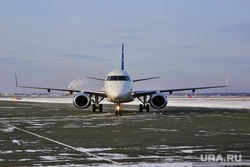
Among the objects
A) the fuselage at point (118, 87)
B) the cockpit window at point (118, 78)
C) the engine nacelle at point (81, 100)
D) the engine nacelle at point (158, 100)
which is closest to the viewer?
Answer: the fuselage at point (118, 87)

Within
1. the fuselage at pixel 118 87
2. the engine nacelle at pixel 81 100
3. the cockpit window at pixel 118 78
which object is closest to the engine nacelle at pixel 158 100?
the fuselage at pixel 118 87

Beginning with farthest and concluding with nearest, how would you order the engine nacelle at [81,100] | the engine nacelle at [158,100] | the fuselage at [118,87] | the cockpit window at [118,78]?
1. the engine nacelle at [81,100]
2. the engine nacelle at [158,100]
3. the cockpit window at [118,78]
4. the fuselage at [118,87]

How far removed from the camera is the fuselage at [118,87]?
96.4 feet

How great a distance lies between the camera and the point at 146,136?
48.2ft

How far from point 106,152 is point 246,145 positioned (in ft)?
15.0

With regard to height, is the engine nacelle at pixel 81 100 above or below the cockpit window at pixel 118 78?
below

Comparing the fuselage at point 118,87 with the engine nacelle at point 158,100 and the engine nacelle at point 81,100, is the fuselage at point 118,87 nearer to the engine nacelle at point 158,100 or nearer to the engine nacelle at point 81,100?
the engine nacelle at point 158,100

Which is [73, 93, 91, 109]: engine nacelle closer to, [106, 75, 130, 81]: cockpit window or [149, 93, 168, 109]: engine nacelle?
[106, 75, 130, 81]: cockpit window

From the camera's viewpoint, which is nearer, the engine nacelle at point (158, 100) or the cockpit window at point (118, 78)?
the cockpit window at point (118, 78)

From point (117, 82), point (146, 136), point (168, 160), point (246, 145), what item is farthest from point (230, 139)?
point (117, 82)

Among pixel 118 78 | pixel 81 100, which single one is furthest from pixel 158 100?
pixel 81 100

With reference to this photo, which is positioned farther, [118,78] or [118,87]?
[118,78]

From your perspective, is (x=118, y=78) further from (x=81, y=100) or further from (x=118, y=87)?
(x=81, y=100)

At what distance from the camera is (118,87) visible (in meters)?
29.5
